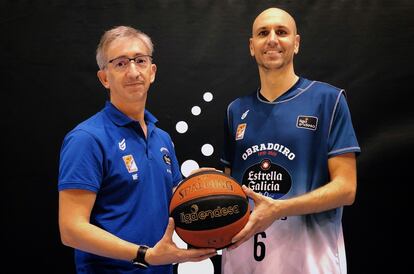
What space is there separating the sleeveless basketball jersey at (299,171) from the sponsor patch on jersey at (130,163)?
0.59m

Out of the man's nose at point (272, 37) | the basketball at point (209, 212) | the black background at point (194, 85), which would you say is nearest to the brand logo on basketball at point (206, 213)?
the basketball at point (209, 212)

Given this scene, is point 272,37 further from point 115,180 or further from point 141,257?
point 141,257

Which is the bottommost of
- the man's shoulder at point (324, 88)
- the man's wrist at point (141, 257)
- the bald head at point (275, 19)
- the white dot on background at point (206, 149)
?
the man's wrist at point (141, 257)

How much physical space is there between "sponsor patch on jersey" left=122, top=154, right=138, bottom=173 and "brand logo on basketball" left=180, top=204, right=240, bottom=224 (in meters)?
0.35

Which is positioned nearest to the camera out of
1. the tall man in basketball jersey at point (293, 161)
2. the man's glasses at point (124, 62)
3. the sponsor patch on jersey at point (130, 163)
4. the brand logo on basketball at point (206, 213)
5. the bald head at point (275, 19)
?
the brand logo on basketball at point (206, 213)

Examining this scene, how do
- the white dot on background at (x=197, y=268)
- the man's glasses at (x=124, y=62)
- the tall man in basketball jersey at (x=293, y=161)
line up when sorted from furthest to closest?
the white dot on background at (x=197, y=268) < the tall man in basketball jersey at (x=293, y=161) < the man's glasses at (x=124, y=62)

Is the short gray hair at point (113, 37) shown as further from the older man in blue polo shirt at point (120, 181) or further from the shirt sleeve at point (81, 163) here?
the shirt sleeve at point (81, 163)

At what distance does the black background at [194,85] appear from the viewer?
8.98 ft

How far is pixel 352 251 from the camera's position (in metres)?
2.72

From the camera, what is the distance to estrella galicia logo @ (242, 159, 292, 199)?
79.0 inches

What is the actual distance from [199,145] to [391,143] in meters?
1.22

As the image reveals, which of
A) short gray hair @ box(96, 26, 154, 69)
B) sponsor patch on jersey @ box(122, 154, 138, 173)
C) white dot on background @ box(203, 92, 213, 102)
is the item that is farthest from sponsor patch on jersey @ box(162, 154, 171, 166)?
white dot on background @ box(203, 92, 213, 102)

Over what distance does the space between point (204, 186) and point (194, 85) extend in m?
1.34

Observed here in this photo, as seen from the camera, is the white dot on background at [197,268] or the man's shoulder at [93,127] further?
the white dot on background at [197,268]
